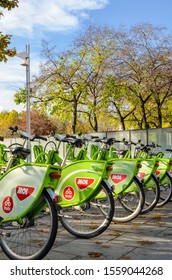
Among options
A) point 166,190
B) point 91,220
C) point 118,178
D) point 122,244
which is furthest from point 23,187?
point 166,190

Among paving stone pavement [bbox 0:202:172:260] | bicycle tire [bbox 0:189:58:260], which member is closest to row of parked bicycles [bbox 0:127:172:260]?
bicycle tire [bbox 0:189:58:260]

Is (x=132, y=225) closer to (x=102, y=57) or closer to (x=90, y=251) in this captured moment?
(x=90, y=251)

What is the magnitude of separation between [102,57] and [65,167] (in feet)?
52.8

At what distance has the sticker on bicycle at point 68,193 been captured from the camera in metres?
4.34

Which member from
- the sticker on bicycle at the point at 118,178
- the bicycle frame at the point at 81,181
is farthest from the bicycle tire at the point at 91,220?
the sticker on bicycle at the point at 118,178

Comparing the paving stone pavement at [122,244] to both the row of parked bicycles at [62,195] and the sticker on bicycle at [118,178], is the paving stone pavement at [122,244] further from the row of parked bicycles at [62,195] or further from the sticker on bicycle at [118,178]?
the sticker on bicycle at [118,178]

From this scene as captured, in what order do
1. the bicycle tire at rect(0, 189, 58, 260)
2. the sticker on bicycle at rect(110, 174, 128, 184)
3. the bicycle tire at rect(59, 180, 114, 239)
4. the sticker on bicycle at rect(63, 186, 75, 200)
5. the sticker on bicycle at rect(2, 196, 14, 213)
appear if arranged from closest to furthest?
the bicycle tire at rect(0, 189, 58, 260), the sticker on bicycle at rect(2, 196, 14, 213), the bicycle tire at rect(59, 180, 114, 239), the sticker on bicycle at rect(63, 186, 75, 200), the sticker on bicycle at rect(110, 174, 128, 184)

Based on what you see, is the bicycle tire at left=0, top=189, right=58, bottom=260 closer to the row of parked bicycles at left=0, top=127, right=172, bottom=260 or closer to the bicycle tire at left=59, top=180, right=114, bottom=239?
the row of parked bicycles at left=0, top=127, right=172, bottom=260

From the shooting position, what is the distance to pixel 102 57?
1973 centimetres

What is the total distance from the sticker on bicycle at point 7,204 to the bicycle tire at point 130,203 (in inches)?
79.8

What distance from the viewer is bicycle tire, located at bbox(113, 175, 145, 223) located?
5.07m

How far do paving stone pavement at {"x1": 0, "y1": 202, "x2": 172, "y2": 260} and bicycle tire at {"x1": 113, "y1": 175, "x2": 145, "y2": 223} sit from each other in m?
0.12
